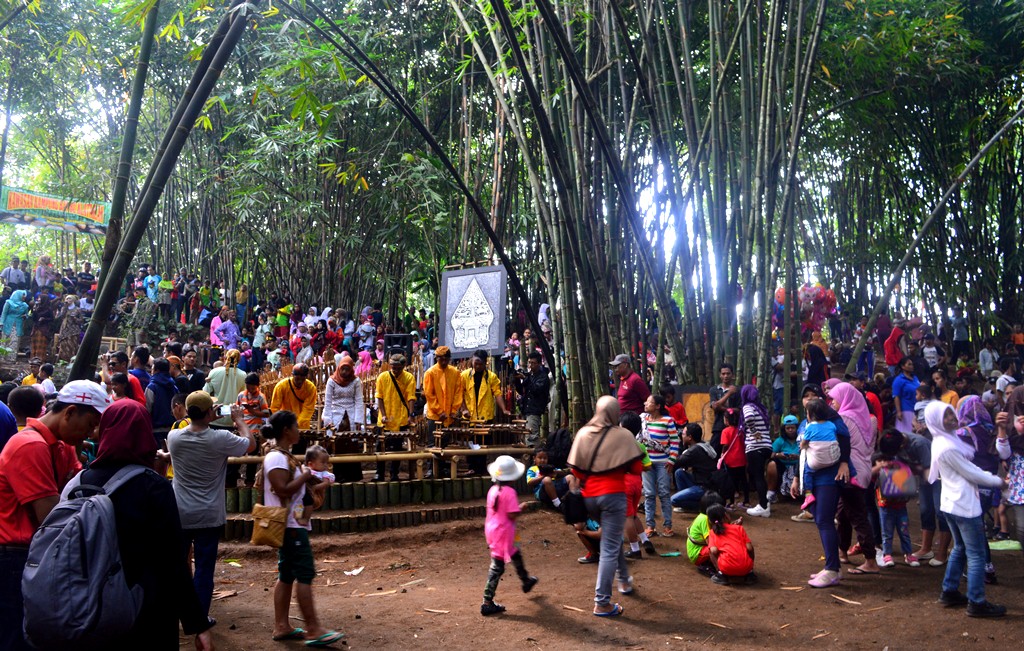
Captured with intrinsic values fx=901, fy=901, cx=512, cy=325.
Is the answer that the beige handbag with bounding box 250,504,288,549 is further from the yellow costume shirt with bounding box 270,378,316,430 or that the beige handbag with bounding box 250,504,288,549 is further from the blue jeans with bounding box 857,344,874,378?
the blue jeans with bounding box 857,344,874,378

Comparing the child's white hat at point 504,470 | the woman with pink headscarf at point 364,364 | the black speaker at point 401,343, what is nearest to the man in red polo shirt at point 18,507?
the child's white hat at point 504,470

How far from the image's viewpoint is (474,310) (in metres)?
9.02

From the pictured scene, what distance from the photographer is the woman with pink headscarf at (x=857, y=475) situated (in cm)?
501

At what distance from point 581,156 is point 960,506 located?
375 cm

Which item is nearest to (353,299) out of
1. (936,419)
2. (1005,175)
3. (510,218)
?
(510,218)

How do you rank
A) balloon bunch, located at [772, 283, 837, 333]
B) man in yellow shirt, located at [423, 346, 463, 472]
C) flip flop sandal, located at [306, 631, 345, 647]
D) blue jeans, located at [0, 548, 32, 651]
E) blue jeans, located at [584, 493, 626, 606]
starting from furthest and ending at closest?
balloon bunch, located at [772, 283, 837, 333], man in yellow shirt, located at [423, 346, 463, 472], blue jeans, located at [584, 493, 626, 606], flip flop sandal, located at [306, 631, 345, 647], blue jeans, located at [0, 548, 32, 651]

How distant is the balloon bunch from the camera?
10630 millimetres

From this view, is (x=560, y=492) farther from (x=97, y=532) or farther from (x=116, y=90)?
(x=116, y=90)

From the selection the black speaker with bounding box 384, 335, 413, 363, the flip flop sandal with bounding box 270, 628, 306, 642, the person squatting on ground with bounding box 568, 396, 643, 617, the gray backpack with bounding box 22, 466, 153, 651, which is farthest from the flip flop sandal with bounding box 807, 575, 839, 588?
the black speaker with bounding box 384, 335, 413, 363

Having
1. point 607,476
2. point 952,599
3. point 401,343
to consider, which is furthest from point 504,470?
point 401,343

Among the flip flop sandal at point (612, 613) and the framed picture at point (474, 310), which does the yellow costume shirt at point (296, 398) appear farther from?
the flip flop sandal at point (612, 613)

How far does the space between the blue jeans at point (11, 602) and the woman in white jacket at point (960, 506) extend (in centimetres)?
386

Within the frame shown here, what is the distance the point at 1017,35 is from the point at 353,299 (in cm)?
1023

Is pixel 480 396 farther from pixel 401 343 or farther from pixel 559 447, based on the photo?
pixel 401 343
